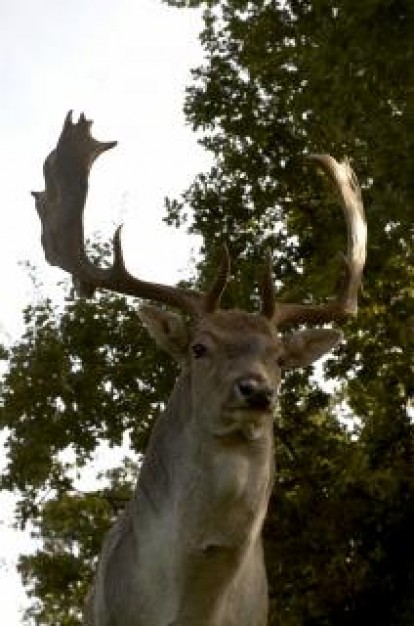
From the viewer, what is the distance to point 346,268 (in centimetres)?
916

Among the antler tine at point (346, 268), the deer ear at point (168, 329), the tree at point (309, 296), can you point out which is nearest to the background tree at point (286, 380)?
the tree at point (309, 296)

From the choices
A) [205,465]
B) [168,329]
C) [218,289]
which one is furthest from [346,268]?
[205,465]

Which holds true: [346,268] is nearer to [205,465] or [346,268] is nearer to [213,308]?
[213,308]

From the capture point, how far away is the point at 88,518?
2320 centimetres

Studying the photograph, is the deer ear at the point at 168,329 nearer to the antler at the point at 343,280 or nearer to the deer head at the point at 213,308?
the deer head at the point at 213,308

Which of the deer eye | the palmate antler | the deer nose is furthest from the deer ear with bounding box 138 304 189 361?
the deer nose

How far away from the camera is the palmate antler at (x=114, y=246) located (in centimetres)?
834

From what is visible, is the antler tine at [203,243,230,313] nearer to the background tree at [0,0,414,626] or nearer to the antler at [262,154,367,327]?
the antler at [262,154,367,327]

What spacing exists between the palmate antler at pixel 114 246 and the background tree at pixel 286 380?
7709 mm

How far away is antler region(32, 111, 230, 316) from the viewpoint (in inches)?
335

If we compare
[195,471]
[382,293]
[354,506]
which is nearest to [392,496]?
[354,506]

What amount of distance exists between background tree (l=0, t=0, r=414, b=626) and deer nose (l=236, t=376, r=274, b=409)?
404 inches

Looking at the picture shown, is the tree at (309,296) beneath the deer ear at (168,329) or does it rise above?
above

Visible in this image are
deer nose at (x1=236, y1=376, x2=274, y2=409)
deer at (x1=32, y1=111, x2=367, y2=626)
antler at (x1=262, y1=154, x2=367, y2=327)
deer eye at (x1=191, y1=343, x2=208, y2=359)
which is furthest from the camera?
antler at (x1=262, y1=154, x2=367, y2=327)
